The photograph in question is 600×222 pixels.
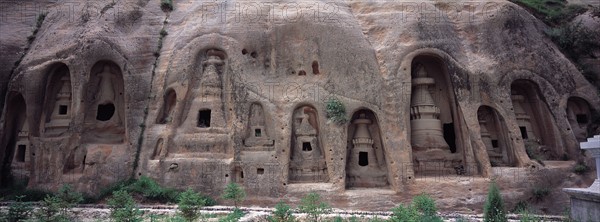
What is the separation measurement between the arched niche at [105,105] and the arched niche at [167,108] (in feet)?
6.60

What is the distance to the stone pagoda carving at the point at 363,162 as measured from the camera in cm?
2047

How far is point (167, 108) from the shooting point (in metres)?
21.5

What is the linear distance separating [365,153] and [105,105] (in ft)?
41.9

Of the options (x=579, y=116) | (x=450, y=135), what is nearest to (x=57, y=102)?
(x=450, y=135)

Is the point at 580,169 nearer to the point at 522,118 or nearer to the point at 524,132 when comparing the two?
the point at 524,132

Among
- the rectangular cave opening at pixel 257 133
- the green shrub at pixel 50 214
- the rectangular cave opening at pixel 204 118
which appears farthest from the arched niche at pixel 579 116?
the green shrub at pixel 50 214

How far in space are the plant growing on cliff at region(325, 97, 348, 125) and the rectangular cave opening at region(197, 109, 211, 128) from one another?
562 cm

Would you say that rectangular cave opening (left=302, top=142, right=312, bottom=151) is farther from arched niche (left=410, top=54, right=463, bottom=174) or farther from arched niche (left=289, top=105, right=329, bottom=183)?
arched niche (left=410, top=54, right=463, bottom=174)

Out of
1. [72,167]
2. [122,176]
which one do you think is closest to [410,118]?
[122,176]

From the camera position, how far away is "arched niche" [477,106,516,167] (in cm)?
2088

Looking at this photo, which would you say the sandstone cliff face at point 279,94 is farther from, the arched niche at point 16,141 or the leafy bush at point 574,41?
the leafy bush at point 574,41

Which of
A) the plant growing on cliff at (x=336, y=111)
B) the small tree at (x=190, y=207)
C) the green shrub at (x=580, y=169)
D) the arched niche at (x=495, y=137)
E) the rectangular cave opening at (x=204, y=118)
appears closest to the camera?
the small tree at (x=190, y=207)

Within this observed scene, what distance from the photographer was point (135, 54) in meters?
21.9

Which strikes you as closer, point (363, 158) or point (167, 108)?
point (363, 158)
